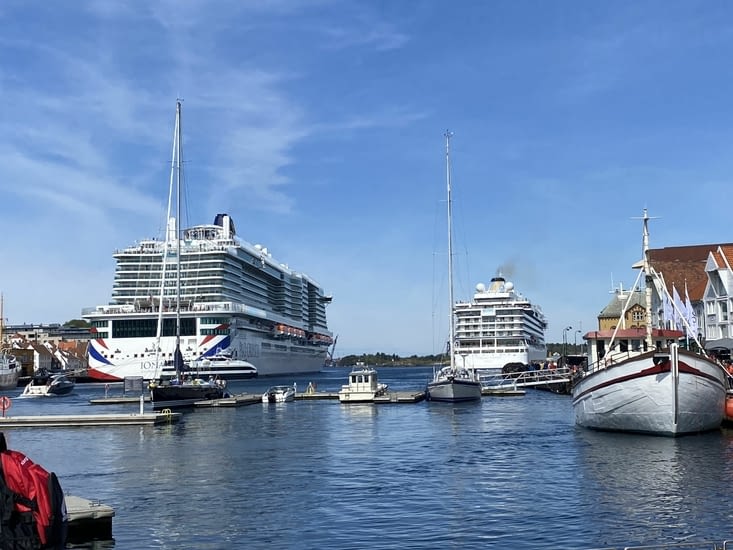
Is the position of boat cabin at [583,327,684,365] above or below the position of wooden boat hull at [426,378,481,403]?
above

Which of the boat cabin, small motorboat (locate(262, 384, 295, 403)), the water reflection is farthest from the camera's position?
small motorboat (locate(262, 384, 295, 403))

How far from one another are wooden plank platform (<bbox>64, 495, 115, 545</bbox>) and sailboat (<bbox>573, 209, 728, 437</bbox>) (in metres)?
23.2

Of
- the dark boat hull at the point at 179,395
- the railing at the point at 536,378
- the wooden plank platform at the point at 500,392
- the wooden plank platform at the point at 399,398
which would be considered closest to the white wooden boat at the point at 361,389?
the wooden plank platform at the point at 399,398

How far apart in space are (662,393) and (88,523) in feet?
80.9

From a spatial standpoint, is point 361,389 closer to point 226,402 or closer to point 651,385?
point 226,402

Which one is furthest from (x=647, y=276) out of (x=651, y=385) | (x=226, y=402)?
(x=226, y=402)

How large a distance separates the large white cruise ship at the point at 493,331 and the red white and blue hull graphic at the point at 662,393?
92.1m

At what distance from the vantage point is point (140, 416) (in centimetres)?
5056

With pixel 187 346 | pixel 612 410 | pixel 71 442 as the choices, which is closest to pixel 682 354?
pixel 612 410

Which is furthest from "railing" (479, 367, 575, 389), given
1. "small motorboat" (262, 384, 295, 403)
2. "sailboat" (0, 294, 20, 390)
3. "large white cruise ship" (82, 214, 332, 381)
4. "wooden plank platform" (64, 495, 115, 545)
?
"sailboat" (0, 294, 20, 390)

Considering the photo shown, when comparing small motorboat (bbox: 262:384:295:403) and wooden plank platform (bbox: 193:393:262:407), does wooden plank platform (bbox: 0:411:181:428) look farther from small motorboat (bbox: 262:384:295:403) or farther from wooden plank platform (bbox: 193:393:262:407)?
small motorboat (bbox: 262:384:295:403)

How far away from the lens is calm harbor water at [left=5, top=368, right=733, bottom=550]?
19547 millimetres

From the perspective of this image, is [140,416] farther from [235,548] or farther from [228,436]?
[235,548]

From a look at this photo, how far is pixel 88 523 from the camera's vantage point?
18500 mm
